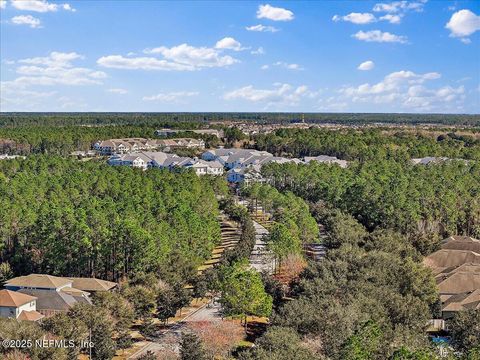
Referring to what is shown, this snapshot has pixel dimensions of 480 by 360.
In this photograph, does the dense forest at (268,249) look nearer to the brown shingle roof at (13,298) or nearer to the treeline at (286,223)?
the treeline at (286,223)

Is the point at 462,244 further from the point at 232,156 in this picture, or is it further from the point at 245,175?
the point at 232,156

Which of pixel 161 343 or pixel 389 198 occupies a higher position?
pixel 389 198

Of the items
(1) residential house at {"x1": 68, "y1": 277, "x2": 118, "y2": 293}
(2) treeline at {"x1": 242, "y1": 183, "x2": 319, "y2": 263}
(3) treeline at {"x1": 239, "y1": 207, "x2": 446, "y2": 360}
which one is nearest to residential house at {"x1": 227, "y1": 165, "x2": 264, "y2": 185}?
(2) treeline at {"x1": 242, "y1": 183, "x2": 319, "y2": 263}

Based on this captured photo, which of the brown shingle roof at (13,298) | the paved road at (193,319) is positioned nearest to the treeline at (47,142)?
the paved road at (193,319)

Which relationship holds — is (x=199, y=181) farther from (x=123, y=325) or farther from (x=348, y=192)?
(x=123, y=325)

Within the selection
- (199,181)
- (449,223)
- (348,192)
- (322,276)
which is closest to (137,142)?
(199,181)

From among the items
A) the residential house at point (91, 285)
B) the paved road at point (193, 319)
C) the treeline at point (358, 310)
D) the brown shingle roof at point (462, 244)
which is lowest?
the paved road at point (193, 319)
